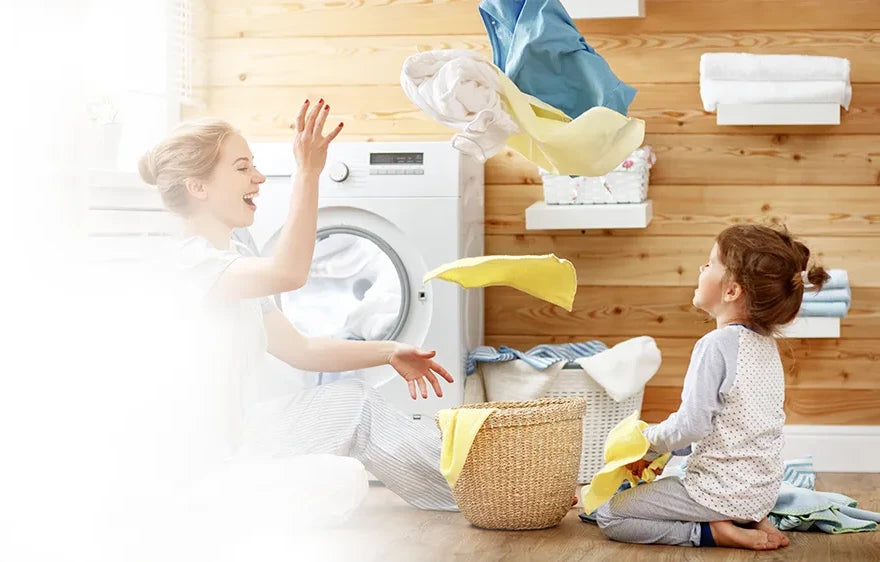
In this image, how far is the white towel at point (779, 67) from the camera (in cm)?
322

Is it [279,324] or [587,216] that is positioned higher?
[587,216]

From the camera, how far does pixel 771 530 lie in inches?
93.3

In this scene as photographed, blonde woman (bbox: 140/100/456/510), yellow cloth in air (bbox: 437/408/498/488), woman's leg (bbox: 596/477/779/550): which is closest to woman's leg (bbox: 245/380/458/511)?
blonde woman (bbox: 140/100/456/510)

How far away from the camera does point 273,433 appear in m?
2.52

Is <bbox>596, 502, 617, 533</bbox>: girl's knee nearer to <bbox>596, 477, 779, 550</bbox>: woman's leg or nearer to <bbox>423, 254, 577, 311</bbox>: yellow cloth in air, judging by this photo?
<bbox>596, 477, 779, 550</bbox>: woman's leg

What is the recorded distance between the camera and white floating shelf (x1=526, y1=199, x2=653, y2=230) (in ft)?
10.6

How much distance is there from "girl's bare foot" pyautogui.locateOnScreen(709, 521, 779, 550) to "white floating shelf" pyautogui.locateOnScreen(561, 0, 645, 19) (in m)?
1.53

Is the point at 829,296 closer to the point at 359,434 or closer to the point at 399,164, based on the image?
the point at 399,164

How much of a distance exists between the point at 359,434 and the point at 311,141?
85cm

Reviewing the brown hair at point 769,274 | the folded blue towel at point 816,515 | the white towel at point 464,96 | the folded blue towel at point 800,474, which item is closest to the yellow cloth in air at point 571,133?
the white towel at point 464,96

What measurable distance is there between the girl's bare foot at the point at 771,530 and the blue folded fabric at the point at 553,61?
909 millimetres

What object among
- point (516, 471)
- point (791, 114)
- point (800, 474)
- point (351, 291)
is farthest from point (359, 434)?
point (791, 114)

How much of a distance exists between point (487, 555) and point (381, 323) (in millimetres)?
974

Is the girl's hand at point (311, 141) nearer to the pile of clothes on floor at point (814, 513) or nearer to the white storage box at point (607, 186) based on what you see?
the pile of clothes on floor at point (814, 513)
